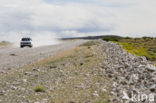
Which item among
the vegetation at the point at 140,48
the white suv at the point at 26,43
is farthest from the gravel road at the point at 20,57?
the white suv at the point at 26,43

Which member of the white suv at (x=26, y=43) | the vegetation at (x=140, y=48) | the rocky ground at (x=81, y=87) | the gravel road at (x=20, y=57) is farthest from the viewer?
the white suv at (x=26, y=43)

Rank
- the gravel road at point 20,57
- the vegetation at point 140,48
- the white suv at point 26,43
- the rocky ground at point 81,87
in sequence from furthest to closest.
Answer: the white suv at point 26,43 < the vegetation at point 140,48 < the gravel road at point 20,57 < the rocky ground at point 81,87

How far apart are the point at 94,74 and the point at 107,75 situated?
0.90m

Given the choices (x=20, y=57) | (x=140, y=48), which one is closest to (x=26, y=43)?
(x=140, y=48)

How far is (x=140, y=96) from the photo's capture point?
28.3ft

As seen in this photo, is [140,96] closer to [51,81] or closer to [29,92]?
[29,92]

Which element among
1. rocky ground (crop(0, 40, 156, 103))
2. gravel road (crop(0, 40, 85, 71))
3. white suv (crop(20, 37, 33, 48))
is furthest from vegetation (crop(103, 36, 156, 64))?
rocky ground (crop(0, 40, 156, 103))

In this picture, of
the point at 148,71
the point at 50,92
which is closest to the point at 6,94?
the point at 50,92

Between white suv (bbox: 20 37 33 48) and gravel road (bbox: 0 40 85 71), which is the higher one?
white suv (bbox: 20 37 33 48)

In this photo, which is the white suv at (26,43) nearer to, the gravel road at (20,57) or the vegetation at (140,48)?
the gravel road at (20,57)

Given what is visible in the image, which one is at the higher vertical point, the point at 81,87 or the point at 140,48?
the point at 81,87

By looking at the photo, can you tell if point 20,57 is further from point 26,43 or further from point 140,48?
point 140,48


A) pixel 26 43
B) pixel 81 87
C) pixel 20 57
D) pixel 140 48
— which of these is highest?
pixel 81 87

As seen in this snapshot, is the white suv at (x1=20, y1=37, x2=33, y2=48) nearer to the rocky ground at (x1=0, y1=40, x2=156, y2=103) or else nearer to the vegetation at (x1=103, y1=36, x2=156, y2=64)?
the vegetation at (x1=103, y1=36, x2=156, y2=64)
